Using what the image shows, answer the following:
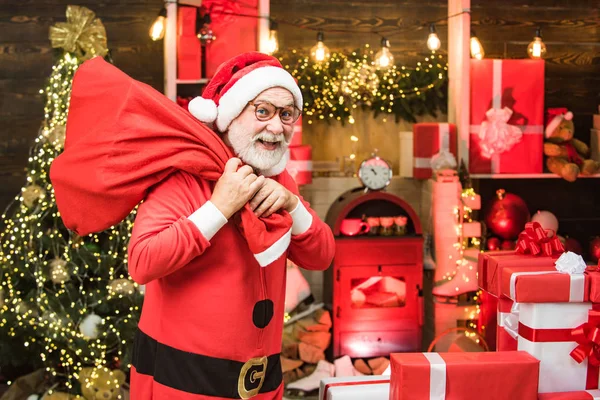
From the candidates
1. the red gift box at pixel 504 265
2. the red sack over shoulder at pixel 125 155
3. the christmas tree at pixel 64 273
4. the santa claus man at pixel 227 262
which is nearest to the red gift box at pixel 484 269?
the red gift box at pixel 504 265

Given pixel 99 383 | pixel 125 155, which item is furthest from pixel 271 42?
pixel 125 155

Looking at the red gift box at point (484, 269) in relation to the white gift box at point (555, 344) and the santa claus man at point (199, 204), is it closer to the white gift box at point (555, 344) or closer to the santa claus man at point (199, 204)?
the white gift box at point (555, 344)

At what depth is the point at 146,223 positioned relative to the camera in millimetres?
1801

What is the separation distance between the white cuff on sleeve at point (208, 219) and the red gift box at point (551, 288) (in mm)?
737

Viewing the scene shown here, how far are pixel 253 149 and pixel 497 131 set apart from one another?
2.65m

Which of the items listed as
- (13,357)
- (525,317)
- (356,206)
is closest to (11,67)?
(13,357)

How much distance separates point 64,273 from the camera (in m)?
3.58

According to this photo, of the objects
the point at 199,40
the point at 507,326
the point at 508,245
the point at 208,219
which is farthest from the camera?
the point at 508,245

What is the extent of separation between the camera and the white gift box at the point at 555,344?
1931mm

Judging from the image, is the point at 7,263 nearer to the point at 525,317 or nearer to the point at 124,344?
the point at 124,344

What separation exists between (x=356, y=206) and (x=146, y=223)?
8.19 ft

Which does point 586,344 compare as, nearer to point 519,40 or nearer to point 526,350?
point 526,350

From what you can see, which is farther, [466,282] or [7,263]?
[466,282]


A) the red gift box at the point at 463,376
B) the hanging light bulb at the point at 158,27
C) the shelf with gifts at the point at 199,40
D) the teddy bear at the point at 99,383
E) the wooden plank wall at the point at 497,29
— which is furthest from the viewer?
the wooden plank wall at the point at 497,29
